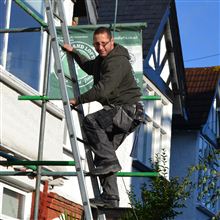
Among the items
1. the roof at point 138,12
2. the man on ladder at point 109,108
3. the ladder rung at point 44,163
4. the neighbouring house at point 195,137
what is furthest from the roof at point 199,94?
the man on ladder at point 109,108

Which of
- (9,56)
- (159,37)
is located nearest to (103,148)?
(9,56)

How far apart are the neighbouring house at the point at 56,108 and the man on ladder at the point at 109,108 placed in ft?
4.01

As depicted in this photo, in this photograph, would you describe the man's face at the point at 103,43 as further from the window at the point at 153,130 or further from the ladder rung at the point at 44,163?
the window at the point at 153,130

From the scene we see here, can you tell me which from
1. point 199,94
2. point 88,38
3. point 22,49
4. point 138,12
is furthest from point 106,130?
point 199,94

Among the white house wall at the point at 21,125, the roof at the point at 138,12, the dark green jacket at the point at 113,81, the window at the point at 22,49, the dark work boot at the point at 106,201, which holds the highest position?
the roof at the point at 138,12

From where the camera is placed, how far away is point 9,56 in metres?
14.4

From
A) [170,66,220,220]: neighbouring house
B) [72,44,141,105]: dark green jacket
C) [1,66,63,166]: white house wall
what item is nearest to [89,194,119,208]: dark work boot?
[72,44,141,105]: dark green jacket

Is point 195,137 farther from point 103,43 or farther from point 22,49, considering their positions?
point 103,43

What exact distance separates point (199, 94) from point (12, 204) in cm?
1758

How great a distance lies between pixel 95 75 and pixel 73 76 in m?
0.18

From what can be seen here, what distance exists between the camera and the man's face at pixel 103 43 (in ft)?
25.2

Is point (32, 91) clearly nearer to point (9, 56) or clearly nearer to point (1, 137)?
point (9, 56)

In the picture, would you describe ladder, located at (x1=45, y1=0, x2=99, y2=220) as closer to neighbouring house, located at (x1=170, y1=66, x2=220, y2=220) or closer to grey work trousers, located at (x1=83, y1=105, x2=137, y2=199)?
grey work trousers, located at (x1=83, y1=105, x2=137, y2=199)

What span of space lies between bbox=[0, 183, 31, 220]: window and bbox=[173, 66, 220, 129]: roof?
48.0 feet
